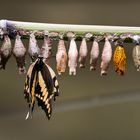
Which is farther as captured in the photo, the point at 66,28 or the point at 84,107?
the point at 84,107

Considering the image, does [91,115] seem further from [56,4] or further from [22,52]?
[22,52]

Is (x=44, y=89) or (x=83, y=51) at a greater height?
(x=83, y=51)

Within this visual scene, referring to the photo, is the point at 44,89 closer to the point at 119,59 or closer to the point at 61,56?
the point at 61,56

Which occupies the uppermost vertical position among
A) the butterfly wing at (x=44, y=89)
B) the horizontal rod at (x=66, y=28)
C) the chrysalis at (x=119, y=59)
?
the horizontal rod at (x=66, y=28)

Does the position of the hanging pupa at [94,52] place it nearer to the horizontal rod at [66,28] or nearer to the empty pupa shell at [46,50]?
the horizontal rod at [66,28]

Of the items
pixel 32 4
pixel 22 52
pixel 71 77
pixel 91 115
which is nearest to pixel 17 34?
pixel 22 52

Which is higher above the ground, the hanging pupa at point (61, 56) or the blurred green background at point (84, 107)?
Answer: the hanging pupa at point (61, 56)

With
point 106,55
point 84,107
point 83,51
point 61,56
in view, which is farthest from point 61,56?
point 84,107

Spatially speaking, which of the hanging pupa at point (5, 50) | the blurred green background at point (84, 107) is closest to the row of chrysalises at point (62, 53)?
the hanging pupa at point (5, 50)

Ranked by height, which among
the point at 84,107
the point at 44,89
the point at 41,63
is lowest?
the point at 84,107

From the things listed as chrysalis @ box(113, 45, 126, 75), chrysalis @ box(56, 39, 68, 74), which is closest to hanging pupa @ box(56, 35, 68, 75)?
chrysalis @ box(56, 39, 68, 74)
